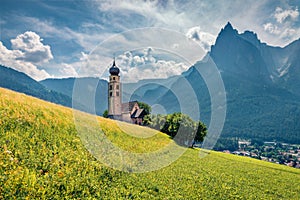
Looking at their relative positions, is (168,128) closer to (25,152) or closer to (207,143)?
(25,152)

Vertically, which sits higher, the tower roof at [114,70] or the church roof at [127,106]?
the tower roof at [114,70]

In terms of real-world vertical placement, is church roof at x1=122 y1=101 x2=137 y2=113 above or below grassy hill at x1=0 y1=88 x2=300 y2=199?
above

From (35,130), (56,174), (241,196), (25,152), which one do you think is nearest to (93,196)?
(56,174)

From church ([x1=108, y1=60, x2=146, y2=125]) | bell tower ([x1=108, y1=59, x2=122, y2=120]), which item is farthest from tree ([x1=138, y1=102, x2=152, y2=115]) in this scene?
bell tower ([x1=108, y1=59, x2=122, y2=120])

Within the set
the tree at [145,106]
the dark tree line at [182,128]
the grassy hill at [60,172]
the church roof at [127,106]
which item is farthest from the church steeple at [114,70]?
the grassy hill at [60,172]

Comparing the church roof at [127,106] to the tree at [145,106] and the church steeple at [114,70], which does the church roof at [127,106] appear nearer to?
the tree at [145,106]

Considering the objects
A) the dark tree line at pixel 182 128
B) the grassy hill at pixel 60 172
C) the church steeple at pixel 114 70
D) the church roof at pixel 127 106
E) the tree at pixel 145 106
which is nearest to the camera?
the grassy hill at pixel 60 172

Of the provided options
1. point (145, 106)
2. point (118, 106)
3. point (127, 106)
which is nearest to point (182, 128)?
point (118, 106)

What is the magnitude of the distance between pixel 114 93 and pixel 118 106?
696 centimetres

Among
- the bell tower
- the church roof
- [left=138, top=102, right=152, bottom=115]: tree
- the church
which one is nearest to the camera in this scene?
the bell tower

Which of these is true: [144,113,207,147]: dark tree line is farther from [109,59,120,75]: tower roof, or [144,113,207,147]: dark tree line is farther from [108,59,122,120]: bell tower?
[109,59,120,75]: tower roof

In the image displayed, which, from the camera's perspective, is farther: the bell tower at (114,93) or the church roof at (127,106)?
the church roof at (127,106)

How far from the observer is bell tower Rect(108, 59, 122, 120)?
82.5m

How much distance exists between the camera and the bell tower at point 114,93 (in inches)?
3249
